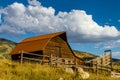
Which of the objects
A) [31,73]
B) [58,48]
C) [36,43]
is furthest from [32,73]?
[58,48]

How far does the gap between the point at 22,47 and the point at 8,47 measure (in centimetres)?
9818

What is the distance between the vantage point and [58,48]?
4588 centimetres

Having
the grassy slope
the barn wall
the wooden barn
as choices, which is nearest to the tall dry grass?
the grassy slope

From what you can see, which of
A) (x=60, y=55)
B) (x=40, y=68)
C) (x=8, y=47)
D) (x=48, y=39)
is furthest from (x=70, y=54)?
(x=8, y=47)

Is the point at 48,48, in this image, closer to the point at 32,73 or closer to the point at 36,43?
the point at 36,43

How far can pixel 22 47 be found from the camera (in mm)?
46688

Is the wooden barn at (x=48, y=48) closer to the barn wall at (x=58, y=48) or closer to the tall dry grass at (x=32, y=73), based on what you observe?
the barn wall at (x=58, y=48)

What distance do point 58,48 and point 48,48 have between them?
305cm

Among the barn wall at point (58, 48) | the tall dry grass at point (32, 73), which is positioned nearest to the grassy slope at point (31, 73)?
the tall dry grass at point (32, 73)

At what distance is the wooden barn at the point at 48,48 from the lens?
4253 centimetres

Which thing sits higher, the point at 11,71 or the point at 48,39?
the point at 48,39

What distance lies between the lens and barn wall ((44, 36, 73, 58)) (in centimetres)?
4353

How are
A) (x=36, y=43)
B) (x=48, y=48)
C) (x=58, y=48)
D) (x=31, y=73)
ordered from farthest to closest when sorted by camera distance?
(x=58, y=48) < (x=36, y=43) < (x=48, y=48) < (x=31, y=73)

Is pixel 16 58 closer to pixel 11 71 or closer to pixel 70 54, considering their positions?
pixel 70 54
